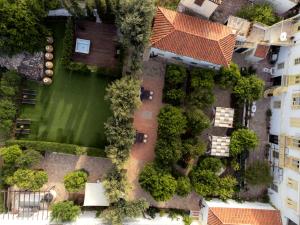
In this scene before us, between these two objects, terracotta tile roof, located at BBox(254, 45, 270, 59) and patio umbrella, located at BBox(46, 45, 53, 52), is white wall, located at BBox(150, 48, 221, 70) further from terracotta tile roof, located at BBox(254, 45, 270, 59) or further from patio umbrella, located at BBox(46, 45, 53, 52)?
patio umbrella, located at BBox(46, 45, 53, 52)

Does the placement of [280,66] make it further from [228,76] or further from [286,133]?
[286,133]

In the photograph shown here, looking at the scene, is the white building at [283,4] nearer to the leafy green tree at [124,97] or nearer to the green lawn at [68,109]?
the leafy green tree at [124,97]

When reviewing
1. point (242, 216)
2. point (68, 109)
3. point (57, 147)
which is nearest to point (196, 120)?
point (242, 216)

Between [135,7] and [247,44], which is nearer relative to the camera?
[135,7]

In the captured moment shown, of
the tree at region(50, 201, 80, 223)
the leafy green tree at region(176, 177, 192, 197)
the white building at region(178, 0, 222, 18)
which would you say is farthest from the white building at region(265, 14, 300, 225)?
the tree at region(50, 201, 80, 223)

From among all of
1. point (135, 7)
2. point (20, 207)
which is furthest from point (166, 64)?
point (20, 207)

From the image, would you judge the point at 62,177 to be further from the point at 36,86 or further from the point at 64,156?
the point at 36,86
